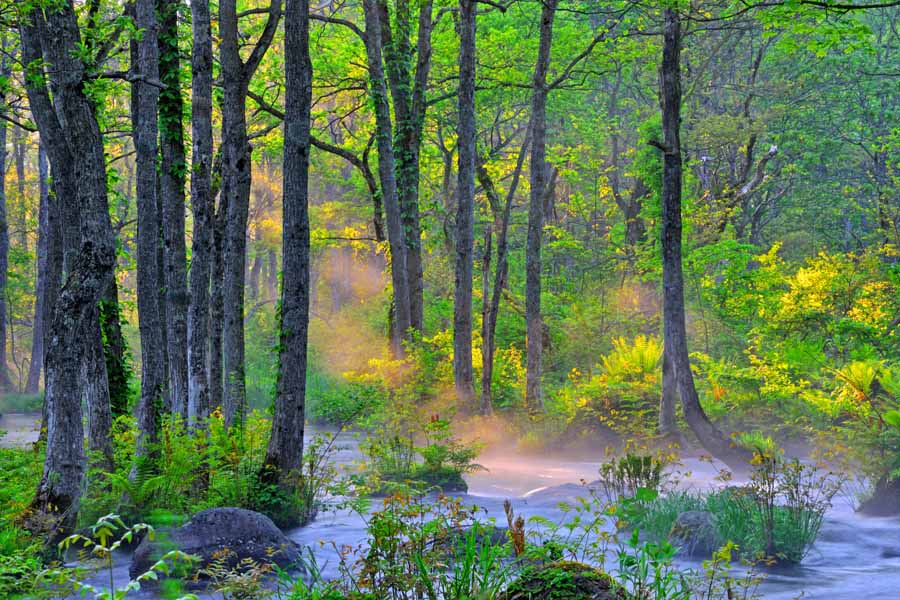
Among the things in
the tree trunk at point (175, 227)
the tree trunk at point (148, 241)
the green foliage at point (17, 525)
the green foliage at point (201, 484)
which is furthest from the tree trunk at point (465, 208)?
the green foliage at point (17, 525)

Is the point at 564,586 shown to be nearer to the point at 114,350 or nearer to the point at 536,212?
the point at 114,350

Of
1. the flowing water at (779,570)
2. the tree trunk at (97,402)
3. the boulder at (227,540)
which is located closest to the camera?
the boulder at (227,540)

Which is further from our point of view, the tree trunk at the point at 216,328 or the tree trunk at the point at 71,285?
the tree trunk at the point at 216,328

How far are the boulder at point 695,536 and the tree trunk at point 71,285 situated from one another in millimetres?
6551

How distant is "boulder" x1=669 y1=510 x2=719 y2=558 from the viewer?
960 centimetres

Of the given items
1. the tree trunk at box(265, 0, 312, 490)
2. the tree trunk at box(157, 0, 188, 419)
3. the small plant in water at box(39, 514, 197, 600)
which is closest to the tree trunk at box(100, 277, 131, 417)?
the tree trunk at box(157, 0, 188, 419)

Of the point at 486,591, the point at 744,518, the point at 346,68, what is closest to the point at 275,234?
the point at 346,68

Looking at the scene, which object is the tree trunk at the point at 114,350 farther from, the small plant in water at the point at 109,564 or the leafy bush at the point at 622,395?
the leafy bush at the point at 622,395

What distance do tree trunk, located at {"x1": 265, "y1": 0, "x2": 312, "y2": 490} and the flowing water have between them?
82 centimetres

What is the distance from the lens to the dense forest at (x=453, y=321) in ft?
28.9

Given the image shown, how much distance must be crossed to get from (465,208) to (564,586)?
15.5 meters

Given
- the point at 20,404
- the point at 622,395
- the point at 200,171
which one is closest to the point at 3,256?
the point at 20,404

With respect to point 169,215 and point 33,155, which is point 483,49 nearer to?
point 169,215

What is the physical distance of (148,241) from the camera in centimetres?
1258
